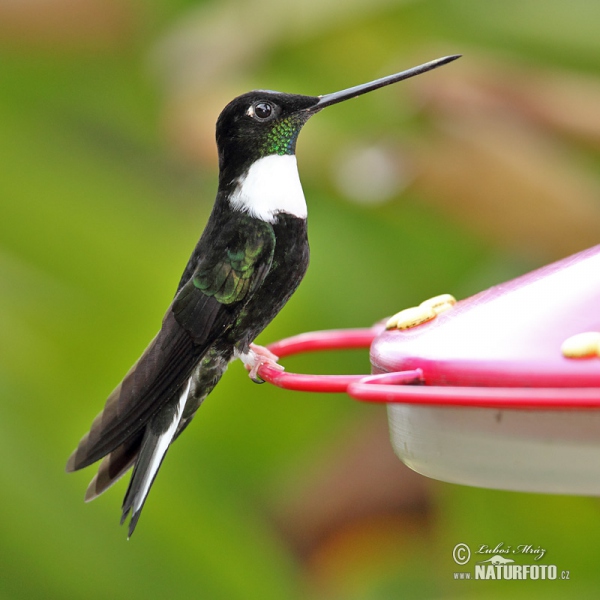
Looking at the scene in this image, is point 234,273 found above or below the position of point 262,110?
below

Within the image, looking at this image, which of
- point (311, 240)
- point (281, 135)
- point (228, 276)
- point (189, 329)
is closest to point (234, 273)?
point (228, 276)

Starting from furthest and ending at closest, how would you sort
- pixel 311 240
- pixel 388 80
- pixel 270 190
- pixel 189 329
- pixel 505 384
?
pixel 311 240, pixel 270 190, pixel 189 329, pixel 388 80, pixel 505 384

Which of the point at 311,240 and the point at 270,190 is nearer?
the point at 270,190

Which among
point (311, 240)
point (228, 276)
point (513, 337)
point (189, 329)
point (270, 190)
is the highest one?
point (311, 240)

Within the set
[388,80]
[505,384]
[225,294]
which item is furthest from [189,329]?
[505,384]

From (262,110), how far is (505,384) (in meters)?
0.89

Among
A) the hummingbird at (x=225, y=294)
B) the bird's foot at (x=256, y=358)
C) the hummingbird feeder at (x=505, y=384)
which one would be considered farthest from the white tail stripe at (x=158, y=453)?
the hummingbird feeder at (x=505, y=384)

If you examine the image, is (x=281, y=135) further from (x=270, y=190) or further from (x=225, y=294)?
(x=225, y=294)

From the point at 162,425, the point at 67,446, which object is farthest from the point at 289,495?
the point at 162,425

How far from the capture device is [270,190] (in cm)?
193

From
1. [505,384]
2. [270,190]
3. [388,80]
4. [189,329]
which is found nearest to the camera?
[505,384]

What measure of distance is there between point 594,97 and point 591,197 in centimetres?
32

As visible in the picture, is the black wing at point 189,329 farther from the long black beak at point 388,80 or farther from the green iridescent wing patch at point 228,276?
the long black beak at point 388,80

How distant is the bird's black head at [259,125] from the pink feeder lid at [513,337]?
522 millimetres
